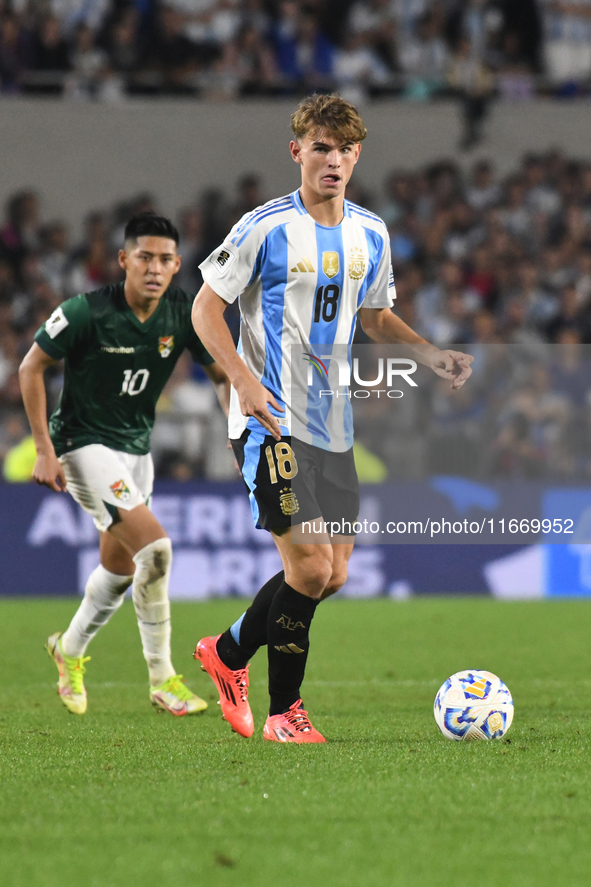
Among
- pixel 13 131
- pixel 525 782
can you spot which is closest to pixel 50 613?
pixel 525 782

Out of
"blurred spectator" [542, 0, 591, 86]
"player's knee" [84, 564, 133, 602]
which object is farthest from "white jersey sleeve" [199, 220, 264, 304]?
"blurred spectator" [542, 0, 591, 86]

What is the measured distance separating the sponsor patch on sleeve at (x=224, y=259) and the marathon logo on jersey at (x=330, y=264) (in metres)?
0.36

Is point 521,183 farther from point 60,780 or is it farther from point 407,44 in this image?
point 60,780

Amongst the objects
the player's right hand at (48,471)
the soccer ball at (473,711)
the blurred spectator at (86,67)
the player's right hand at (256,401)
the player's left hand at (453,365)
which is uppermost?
the blurred spectator at (86,67)

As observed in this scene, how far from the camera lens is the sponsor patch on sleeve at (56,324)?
227 inches

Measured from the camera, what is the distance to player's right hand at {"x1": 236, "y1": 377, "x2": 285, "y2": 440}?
424cm

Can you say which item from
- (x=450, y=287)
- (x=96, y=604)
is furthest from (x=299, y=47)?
(x=96, y=604)

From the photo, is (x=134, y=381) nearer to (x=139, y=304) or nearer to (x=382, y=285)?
(x=139, y=304)

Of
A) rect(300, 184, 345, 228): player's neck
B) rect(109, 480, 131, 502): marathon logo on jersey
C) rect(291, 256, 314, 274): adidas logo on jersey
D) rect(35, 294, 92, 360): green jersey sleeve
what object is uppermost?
rect(300, 184, 345, 228): player's neck

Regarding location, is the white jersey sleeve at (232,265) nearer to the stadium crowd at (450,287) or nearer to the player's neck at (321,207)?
the player's neck at (321,207)

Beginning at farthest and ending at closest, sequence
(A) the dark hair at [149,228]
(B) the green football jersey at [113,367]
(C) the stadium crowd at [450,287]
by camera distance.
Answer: (C) the stadium crowd at [450,287], (B) the green football jersey at [113,367], (A) the dark hair at [149,228]

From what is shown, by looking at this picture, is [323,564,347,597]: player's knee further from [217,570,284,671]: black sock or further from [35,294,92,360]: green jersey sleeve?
[35,294,92,360]: green jersey sleeve

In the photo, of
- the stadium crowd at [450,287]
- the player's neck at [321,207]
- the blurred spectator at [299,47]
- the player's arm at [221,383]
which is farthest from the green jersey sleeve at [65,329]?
the blurred spectator at [299,47]

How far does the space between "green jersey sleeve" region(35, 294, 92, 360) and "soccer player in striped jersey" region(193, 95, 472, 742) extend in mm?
1415
